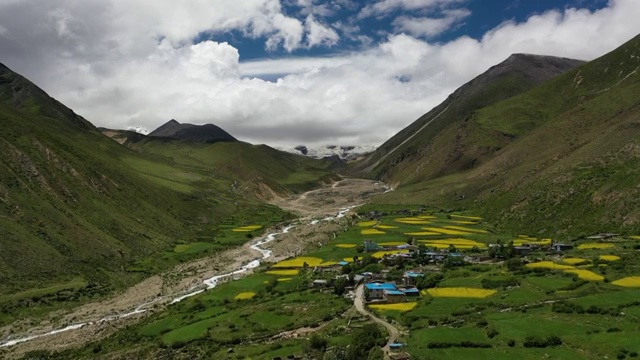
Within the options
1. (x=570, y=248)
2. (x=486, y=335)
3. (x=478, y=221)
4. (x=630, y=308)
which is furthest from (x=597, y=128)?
(x=486, y=335)

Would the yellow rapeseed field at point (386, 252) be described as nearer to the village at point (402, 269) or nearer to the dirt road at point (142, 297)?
the village at point (402, 269)

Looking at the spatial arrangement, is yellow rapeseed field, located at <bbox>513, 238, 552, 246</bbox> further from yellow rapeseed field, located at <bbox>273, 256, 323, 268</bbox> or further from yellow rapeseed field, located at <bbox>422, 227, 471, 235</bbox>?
yellow rapeseed field, located at <bbox>273, 256, 323, 268</bbox>

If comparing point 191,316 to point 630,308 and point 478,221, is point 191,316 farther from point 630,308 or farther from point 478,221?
point 478,221

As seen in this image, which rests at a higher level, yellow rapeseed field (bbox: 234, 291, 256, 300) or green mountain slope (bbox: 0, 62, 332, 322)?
green mountain slope (bbox: 0, 62, 332, 322)

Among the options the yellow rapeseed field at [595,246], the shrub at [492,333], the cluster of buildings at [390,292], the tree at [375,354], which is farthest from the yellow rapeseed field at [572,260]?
the tree at [375,354]

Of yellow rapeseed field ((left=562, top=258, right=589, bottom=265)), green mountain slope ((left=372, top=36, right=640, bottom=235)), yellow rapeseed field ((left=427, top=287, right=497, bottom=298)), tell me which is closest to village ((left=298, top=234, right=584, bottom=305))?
yellow rapeseed field ((left=427, top=287, right=497, bottom=298))

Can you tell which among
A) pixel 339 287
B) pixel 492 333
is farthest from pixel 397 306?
pixel 492 333
